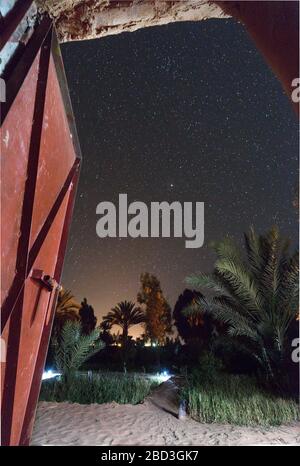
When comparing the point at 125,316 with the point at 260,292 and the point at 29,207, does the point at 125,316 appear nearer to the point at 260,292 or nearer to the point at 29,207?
the point at 260,292

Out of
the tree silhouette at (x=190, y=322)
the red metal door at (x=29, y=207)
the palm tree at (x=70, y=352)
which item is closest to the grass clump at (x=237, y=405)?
the palm tree at (x=70, y=352)

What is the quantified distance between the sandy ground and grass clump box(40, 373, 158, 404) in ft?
1.16

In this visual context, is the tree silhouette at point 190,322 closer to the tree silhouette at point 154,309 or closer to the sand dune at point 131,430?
the tree silhouette at point 154,309

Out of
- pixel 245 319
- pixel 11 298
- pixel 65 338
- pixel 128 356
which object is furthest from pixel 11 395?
pixel 128 356

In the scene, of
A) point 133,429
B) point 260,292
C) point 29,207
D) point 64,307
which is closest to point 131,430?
point 133,429

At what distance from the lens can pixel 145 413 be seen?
7648mm

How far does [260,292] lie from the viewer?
8.66 m

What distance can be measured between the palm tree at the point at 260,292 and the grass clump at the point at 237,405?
0.83 metres

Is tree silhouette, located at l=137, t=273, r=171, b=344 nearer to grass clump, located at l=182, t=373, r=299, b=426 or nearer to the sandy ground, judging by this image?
grass clump, located at l=182, t=373, r=299, b=426

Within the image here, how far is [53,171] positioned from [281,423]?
6973mm

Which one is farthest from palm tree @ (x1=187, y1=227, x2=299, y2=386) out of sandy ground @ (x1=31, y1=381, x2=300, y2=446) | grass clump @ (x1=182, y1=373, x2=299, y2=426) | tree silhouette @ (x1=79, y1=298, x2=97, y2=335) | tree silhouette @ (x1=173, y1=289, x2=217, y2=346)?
tree silhouette @ (x1=79, y1=298, x2=97, y2=335)

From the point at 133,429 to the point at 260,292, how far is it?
166 inches

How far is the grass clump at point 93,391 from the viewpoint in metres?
8.31
